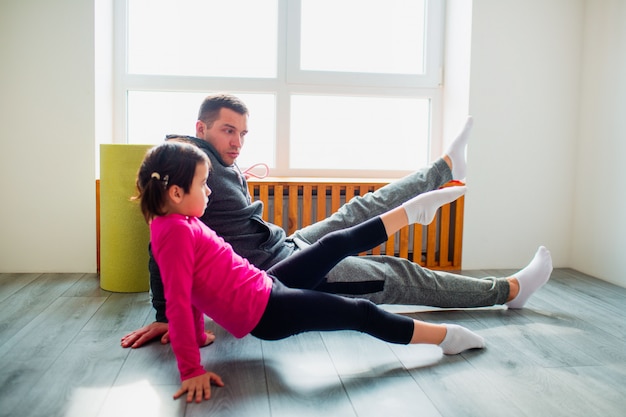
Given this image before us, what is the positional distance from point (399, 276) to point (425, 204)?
0.34 meters

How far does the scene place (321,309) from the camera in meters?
1.50

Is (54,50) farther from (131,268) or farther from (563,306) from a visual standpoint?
(563,306)

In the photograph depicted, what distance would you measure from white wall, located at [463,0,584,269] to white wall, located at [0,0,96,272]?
6.43 ft

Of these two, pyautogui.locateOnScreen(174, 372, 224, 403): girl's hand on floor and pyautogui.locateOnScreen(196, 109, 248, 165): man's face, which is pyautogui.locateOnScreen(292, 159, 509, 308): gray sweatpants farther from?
pyautogui.locateOnScreen(174, 372, 224, 403): girl's hand on floor

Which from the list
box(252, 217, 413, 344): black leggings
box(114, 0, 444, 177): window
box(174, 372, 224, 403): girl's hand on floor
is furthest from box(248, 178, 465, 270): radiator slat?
box(174, 372, 224, 403): girl's hand on floor

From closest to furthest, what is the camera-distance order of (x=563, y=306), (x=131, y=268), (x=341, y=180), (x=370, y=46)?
(x=563, y=306) → (x=131, y=268) → (x=341, y=180) → (x=370, y=46)

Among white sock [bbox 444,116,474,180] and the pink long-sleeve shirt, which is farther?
white sock [bbox 444,116,474,180]

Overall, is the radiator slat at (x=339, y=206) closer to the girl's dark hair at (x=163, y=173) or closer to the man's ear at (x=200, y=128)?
the man's ear at (x=200, y=128)

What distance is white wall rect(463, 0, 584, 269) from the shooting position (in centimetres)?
295

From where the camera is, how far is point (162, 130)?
3148 mm

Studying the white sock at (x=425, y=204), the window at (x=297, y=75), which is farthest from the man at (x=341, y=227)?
the window at (x=297, y=75)

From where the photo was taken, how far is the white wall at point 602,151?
2707 mm

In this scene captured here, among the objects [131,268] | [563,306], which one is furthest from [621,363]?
[131,268]

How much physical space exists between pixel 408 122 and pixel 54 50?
1924 millimetres
